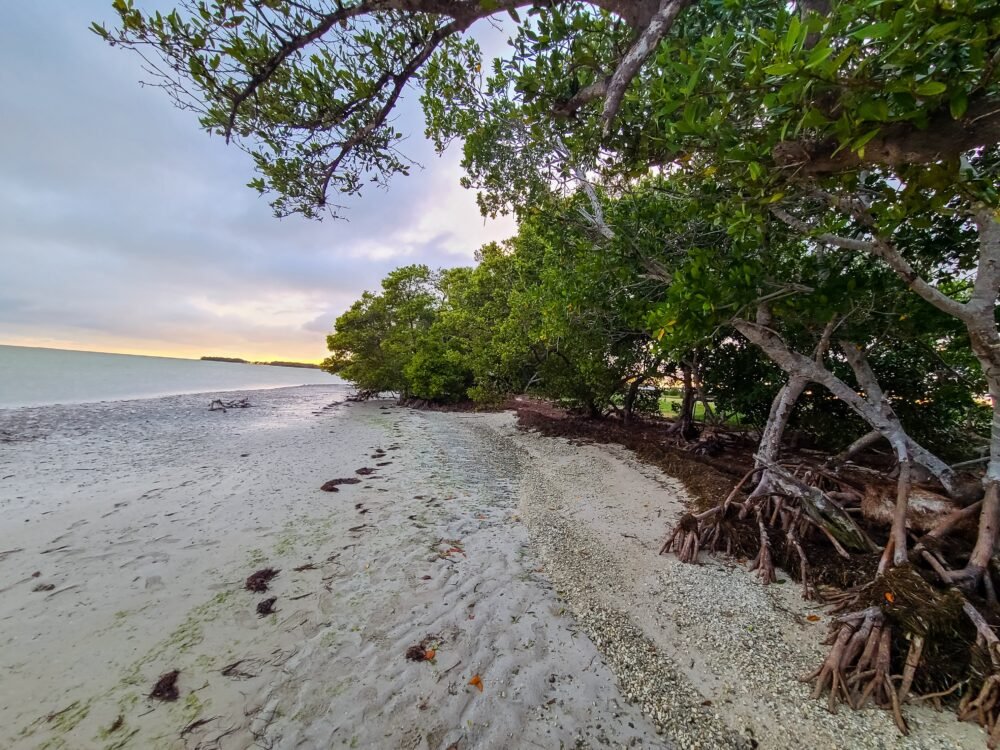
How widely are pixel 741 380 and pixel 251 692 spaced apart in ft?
32.0

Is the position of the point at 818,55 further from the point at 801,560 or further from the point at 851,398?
the point at 851,398

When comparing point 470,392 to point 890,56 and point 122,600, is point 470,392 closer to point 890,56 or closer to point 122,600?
point 122,600

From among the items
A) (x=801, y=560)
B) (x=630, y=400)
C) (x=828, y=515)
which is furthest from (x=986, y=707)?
(x=630, y=400)

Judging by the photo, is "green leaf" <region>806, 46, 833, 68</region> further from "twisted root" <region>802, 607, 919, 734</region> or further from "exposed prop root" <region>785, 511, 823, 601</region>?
"exposed prop root" <region>785, 511, 823, 601</region>

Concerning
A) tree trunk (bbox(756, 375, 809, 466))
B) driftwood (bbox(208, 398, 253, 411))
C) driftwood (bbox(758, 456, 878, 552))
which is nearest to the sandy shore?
driftwood (bbox(758, 456, 878, 552))

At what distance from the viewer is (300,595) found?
3.27m

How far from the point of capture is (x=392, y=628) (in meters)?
2.87

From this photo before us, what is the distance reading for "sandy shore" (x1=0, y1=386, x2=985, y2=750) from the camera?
6.88ft

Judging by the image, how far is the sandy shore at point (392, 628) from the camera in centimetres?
210

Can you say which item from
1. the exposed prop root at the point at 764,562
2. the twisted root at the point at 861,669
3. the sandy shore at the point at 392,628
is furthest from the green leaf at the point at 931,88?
the exposed prop root at the point at 764,562

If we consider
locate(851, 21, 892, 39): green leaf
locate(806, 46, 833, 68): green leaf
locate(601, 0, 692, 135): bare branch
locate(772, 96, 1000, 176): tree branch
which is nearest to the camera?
locate(851, 21, 892, 39): green leaf

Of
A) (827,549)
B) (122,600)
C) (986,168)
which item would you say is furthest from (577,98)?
(122,600)

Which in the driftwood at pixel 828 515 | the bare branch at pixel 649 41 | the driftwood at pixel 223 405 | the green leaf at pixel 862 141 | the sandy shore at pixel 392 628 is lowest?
the sandy shore at pixel 392 628

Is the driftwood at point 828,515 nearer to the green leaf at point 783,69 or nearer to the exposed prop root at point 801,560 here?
the exposed prop root at point 801,560
